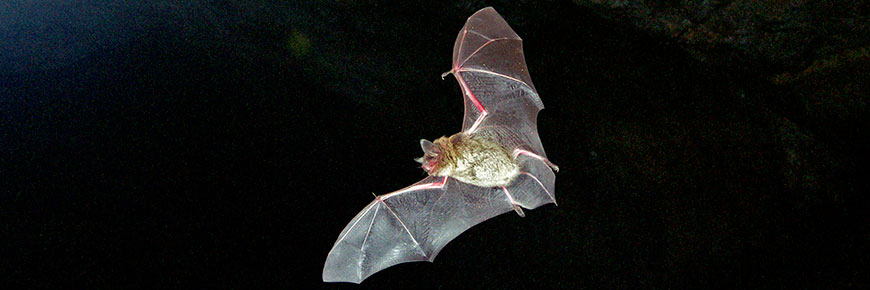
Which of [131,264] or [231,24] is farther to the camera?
[231,24]

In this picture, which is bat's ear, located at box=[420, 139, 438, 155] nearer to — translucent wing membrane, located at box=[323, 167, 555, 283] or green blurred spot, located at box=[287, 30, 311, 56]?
translucent wing membrane, located at box=[323, 167, 555, 283]

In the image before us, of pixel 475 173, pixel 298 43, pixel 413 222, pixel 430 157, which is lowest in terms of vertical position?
pixel 413 222

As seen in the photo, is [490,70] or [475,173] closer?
[475,173]

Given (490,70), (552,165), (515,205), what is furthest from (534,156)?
(490,70)

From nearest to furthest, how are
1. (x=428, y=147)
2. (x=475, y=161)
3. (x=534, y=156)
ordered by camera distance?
1. (x=428, y=147)
2. (x=475, y=161)
3. (x=534, y=156)

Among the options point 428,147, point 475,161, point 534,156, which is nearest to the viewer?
point 428,147

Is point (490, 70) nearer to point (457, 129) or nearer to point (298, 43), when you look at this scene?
point (457, 129)

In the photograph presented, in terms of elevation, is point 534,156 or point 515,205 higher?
point 534,156

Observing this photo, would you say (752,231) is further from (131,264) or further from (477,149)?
(131,264)

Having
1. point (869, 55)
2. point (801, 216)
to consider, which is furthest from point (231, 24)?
point (869, 55)
